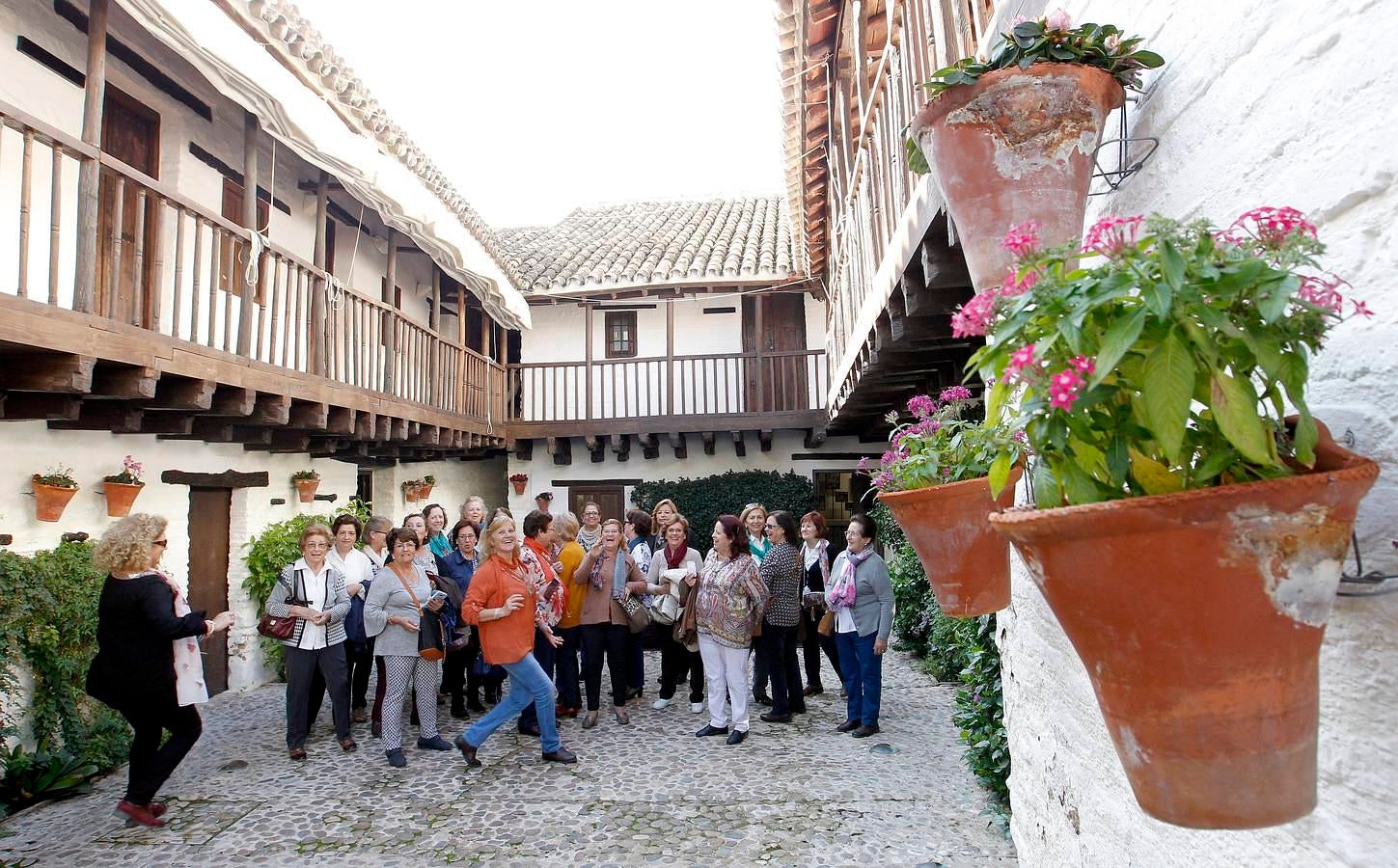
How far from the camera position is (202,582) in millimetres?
7312

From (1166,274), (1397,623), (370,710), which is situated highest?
(1166,274)

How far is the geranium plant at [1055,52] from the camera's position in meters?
1.64

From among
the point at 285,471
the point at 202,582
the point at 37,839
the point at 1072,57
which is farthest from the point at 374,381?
the point at 1072,57

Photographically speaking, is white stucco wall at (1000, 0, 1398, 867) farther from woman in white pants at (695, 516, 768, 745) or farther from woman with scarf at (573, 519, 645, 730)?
woman with scarf at (573, 519, 645, 730)

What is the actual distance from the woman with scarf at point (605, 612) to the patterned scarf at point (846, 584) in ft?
4.99

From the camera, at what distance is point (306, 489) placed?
8.55 m

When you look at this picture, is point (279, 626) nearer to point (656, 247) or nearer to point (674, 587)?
point (674, 587)

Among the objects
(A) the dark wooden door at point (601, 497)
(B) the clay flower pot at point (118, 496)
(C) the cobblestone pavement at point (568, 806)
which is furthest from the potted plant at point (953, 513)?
(A) the dark wooden door at point (601, 497)

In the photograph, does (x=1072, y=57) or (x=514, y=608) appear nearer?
(x=1072, y=57)

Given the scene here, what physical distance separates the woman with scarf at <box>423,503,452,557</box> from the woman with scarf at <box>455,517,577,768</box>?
6.42 feet

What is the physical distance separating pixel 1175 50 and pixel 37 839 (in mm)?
6015

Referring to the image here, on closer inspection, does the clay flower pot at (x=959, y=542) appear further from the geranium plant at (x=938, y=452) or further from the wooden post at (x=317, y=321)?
the wooden post at (x=317, y=321)

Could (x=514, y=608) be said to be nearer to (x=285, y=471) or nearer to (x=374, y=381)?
(x=374, y=381)

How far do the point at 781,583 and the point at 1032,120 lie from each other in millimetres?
4619
